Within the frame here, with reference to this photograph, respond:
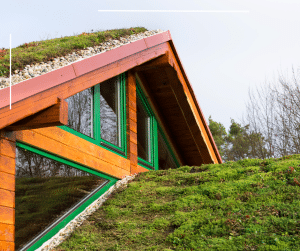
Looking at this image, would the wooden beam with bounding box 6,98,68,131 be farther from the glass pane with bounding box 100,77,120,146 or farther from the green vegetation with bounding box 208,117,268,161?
the green vegetation with bounding box 208,117,268,161

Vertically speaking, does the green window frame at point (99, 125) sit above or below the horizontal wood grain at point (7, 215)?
above

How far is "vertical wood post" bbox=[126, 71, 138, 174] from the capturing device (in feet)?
24.1

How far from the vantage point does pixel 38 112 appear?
4359mm

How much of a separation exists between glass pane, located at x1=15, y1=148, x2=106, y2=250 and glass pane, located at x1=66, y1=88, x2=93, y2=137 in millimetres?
786

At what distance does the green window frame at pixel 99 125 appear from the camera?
628 cm

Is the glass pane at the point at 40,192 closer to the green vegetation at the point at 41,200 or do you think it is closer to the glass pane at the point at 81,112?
the green vegetation at the point at 41,200

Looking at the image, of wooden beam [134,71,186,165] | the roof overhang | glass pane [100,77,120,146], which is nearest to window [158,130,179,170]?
wooden beam [134,71,186,165]

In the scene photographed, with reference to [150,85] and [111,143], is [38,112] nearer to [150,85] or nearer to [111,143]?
[111,143]

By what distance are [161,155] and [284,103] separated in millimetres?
12276

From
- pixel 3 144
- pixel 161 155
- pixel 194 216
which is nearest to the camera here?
pixel 3 144

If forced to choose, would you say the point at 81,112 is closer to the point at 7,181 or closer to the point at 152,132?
the point at 7,181

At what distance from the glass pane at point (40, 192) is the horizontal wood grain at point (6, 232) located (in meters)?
0.12

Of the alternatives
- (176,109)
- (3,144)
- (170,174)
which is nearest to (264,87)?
(176,109)

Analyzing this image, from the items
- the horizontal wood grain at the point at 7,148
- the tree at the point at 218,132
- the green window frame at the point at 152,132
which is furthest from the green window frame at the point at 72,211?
the tree at the point at 218,132
